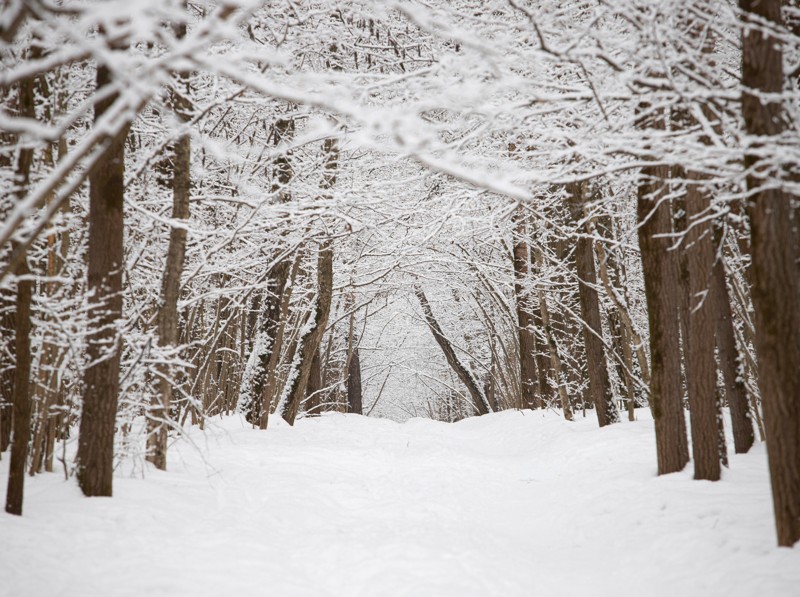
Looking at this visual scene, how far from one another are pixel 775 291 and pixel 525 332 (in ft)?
35.6

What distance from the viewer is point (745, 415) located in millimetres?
6316

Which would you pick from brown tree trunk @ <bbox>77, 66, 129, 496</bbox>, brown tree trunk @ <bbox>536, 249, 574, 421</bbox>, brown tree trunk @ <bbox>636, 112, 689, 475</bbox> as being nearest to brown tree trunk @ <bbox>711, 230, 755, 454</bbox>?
brown tree trunk @ <bbox>636, 112, 689, 475</bbox>

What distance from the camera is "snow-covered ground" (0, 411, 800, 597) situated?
347cm

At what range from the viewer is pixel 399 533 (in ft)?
15.5

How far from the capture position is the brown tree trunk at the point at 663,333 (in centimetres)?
564

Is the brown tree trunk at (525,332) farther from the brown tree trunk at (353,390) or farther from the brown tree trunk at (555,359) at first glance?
the brown tree trunk at (353,390)

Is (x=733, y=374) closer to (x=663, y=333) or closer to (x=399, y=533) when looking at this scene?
(x=663, y=333)

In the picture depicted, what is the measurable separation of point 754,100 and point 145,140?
8.29 metres

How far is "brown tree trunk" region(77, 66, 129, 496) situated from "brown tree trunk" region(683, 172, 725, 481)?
4995 millimetres

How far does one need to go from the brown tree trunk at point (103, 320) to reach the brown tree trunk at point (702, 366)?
4995 millimetres

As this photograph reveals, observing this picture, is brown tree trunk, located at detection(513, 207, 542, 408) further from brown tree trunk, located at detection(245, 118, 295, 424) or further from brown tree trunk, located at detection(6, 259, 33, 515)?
brown tree trunk, located at detection(6, 259, 33, 515)

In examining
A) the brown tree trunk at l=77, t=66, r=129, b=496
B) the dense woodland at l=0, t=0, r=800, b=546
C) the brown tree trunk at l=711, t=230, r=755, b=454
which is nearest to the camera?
the dense woodland at l=0, t=0, r=800, b=546

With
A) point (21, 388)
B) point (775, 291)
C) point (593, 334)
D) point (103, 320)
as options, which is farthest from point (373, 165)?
point (775, 291)

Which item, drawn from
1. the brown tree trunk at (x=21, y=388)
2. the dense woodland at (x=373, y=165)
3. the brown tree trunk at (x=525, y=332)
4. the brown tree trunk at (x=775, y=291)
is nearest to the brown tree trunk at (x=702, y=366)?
the dense woodland at (x=373, y=165)
